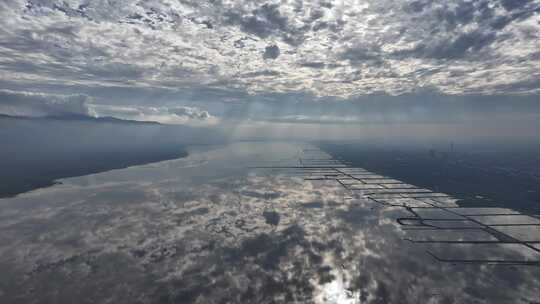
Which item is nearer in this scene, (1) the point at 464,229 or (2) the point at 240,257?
(2) the point at 240,257

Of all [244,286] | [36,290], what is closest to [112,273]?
[36,290]

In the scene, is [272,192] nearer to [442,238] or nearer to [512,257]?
[442,238]

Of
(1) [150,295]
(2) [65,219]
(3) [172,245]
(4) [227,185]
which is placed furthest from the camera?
(4) [227,185]

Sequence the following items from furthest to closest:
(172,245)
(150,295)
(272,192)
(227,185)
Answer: (227,185) → (272,192) → (172,245) → (150,295)

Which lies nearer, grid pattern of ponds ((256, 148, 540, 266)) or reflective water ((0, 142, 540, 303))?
reflective water ((0, 142, 540, 303))

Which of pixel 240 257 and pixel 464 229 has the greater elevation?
pixel 464 229

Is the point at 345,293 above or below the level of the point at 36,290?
above

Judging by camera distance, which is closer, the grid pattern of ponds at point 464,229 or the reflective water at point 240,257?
the reflective water at point 240,257

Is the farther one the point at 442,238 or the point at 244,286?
the point at 442,238
